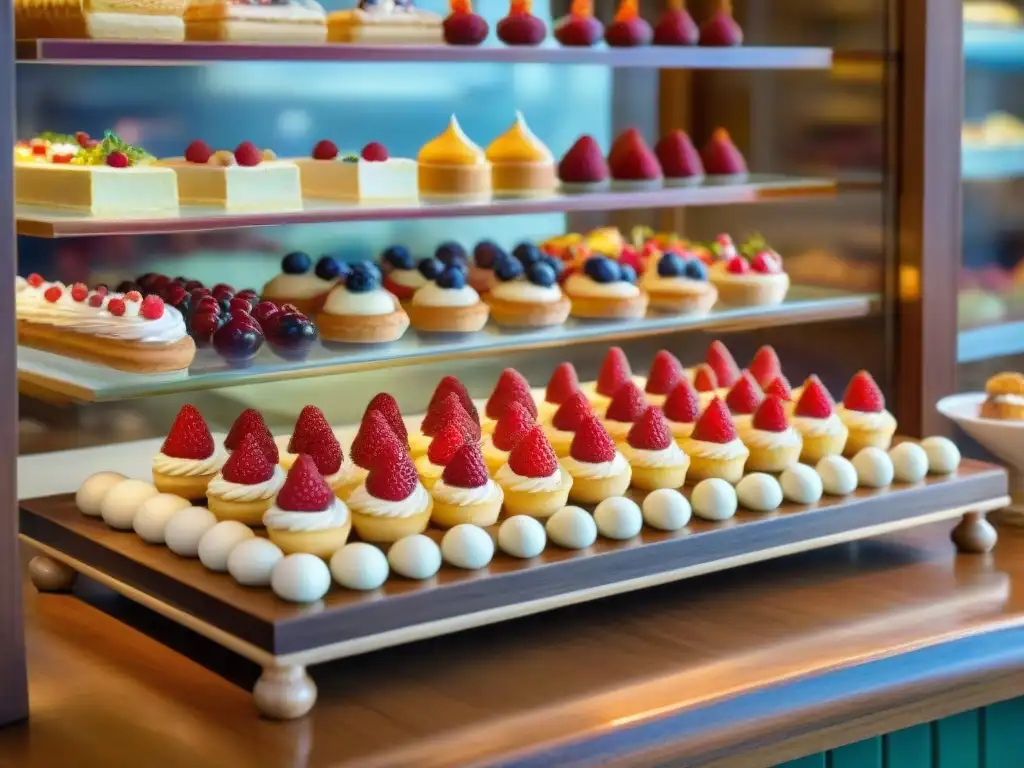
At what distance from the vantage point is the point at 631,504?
7.18 ft

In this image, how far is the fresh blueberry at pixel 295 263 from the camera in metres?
2.57

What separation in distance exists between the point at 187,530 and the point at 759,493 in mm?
813

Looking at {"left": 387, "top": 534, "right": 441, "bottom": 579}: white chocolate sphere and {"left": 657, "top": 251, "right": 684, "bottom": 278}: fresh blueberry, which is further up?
{"left": 657, "top": 251, "right": 684, "bottom": 278}: fresh blueberry

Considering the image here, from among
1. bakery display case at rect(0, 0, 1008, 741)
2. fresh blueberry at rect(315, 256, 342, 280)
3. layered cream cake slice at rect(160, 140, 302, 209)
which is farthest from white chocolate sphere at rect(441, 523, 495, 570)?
fresh blueberry at rect(315, 256, 342, 280)

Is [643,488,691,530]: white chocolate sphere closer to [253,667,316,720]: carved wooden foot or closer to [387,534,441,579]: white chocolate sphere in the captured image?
[387,534,441,579]: white chocolate sphere

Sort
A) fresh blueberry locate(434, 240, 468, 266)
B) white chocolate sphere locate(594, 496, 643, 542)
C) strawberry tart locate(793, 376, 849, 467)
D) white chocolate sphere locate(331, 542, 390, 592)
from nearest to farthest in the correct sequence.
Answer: white chocolate sphere locate(331, 542, 390, 592)
white chocolate sphere locate(594, 496, 643, 542)
strawberry tart locate(793, 376, 849, 467)
fresh blueberry locate(434, 240, 468, 266)

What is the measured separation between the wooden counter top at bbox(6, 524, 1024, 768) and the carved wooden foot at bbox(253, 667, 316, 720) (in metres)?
0.02

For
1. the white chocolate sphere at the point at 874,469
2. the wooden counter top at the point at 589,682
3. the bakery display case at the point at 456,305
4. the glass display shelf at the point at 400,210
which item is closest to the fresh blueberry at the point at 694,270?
the bakery display case at the point at 456,305

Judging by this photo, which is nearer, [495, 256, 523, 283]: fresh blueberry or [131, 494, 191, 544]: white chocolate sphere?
[131, 494, 191, 544]: white chocolate sphere

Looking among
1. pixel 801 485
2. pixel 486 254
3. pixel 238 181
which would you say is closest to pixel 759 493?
pixel 801 485

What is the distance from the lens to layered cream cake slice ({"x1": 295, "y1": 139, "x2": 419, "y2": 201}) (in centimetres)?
237

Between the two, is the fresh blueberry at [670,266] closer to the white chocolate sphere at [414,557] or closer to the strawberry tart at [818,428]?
the strawberry tart at [818,428]

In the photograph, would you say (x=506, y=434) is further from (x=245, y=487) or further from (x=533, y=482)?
(x=245, y=487)

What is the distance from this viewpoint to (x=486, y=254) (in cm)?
281
